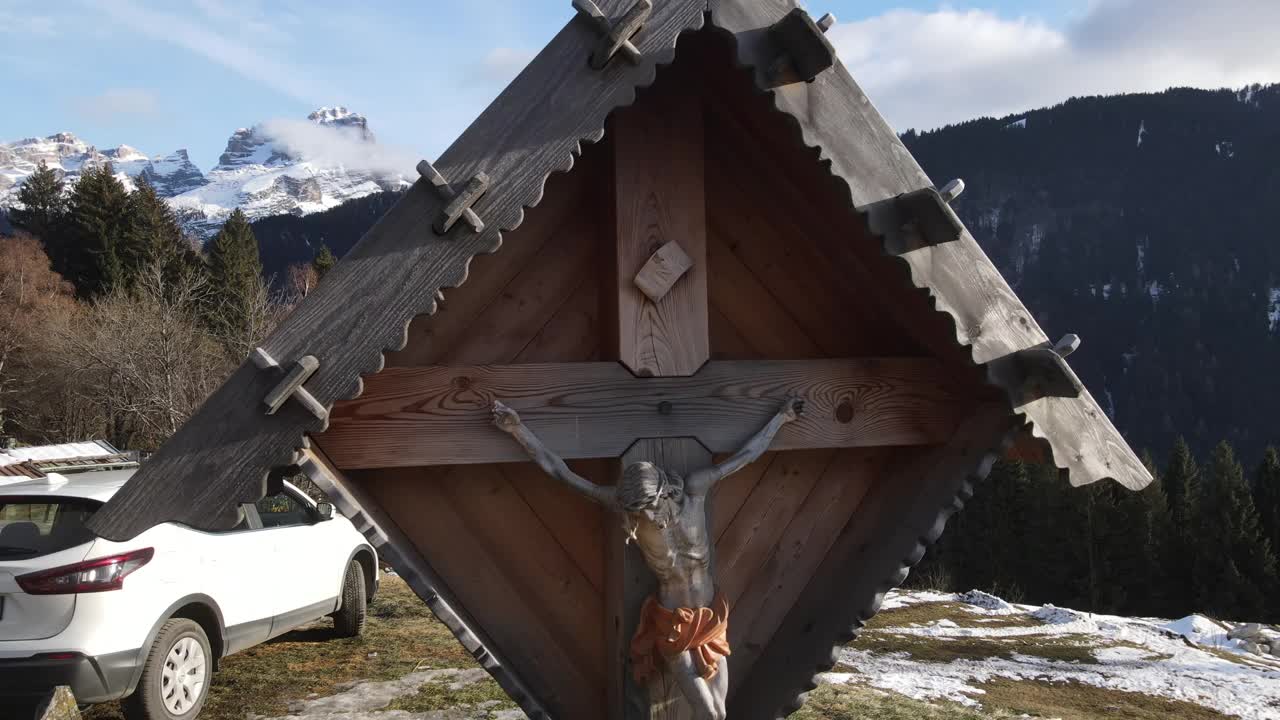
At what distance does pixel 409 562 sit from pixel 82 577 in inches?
135

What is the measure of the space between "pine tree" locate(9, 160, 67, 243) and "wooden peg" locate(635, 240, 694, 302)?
158 ft

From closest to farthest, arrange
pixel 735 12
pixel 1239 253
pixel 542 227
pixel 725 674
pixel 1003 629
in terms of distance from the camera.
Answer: pixel 735 12, pixel 725 674, pixel 542 227, pixel 1003 629, pixel 1239 253

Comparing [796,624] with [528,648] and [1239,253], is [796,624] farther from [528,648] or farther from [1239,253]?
[1239,253]

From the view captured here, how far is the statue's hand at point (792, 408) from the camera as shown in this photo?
10.3 ft

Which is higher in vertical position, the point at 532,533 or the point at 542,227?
the point at 542,227

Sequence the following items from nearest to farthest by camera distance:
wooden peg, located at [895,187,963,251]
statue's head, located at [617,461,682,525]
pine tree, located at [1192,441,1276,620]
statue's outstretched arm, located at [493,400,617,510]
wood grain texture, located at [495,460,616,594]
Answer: wooden peg, located at [895,187,963,251], statue's head, located at [617,461,682,525], statue's outstretched arm, located at [493,400,617,510], wood grain texture, located at [495,460,616,594], pine tree, located at [1192,441,1276,620]

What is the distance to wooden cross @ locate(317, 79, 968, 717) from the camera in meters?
2.94

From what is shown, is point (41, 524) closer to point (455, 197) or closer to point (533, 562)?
point (533, 562)

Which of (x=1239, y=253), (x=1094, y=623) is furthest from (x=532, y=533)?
(x=1239, y=253)

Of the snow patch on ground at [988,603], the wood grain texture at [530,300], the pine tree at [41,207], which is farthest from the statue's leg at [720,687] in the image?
the pine tree at [41,207]

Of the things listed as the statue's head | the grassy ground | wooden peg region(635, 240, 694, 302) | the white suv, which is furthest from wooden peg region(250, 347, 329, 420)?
the grassy ground

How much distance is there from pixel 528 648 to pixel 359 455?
967 millimetres

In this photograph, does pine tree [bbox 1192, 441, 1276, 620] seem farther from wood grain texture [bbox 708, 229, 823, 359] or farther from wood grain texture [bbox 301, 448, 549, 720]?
wood grain texture [bbox 301, 448, 549, 720]

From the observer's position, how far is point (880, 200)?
→ 260 centimetres
